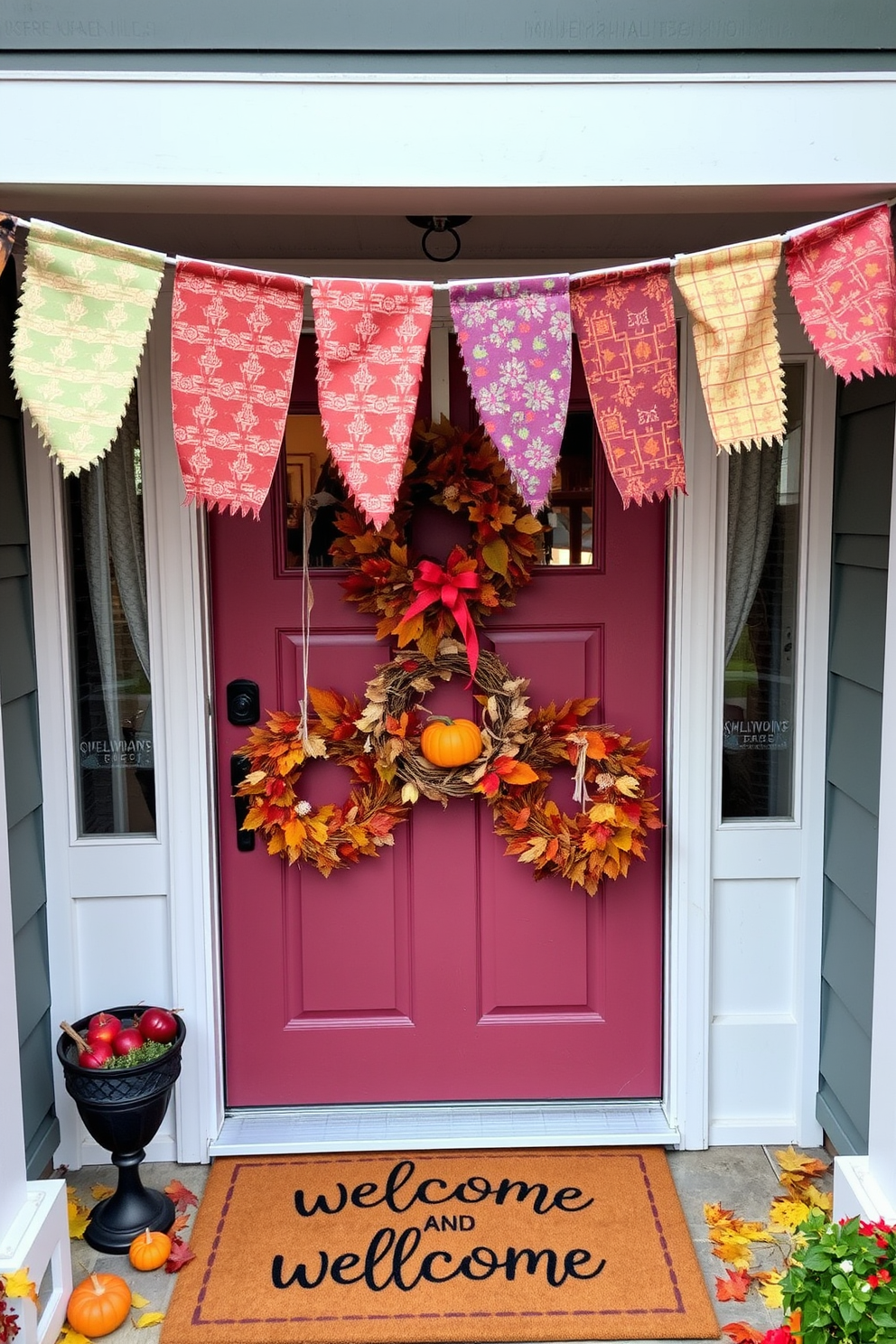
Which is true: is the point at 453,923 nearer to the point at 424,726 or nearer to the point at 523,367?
the point at 424,726

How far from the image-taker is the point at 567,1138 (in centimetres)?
249

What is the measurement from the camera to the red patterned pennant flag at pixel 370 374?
5.22 ft

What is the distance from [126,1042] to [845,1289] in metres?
1.42

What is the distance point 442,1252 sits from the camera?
7.06ft

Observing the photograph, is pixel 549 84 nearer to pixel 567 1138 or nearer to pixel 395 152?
pixel 395 152

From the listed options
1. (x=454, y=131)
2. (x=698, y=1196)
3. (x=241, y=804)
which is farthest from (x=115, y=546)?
(x=698, y=1196)

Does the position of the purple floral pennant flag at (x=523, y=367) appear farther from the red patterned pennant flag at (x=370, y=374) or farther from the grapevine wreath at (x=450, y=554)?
the grapevine wreath at (x=450, y=554)

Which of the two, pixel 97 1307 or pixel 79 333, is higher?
pixel 79 333

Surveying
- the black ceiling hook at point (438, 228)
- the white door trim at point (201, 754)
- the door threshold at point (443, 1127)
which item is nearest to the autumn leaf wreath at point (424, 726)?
the white door trim at point (201, 754)

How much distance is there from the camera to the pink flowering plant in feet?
4.79

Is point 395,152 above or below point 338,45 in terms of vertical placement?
below

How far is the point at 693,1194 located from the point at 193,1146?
1.17 meters

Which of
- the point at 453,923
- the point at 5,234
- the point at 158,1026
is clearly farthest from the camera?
the point at 453,923

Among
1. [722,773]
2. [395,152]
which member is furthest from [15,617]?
[722,773]
